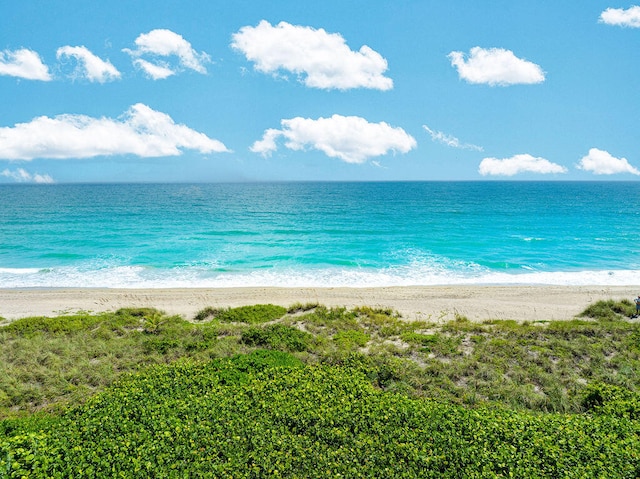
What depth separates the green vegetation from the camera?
7207 millimetres

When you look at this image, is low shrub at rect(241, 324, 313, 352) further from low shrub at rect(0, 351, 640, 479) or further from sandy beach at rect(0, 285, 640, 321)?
sandy beach at rect(0, 285, 640, 321)

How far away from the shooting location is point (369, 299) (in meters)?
25.2

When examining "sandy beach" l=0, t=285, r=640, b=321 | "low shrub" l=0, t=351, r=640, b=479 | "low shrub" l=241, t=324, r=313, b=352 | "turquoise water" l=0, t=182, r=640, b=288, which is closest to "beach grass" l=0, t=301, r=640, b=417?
"low shrub" l=241, t=324, r=313, b=352

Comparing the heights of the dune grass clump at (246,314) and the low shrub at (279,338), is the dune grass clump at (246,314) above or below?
below

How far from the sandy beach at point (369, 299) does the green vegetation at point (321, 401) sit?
501 centimetres

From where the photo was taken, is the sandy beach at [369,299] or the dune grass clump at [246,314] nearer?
the dune grass clump at [246,314]

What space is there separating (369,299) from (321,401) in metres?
16.2

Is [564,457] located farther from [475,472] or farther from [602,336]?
[602,336]

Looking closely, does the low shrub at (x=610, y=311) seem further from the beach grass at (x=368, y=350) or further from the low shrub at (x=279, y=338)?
the low shrub at (x=279, y=338)

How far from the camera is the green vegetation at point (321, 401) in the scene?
721cm

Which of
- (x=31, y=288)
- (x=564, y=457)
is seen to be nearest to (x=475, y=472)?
(x=564, y=457)

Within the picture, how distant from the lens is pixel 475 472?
7004 millimetres

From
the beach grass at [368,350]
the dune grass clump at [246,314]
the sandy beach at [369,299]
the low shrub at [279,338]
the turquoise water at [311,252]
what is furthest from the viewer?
the turquoise water at [311,252]

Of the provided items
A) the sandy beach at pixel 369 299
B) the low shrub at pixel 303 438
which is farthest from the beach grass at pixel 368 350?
the sandy beach at pixel 369 299
